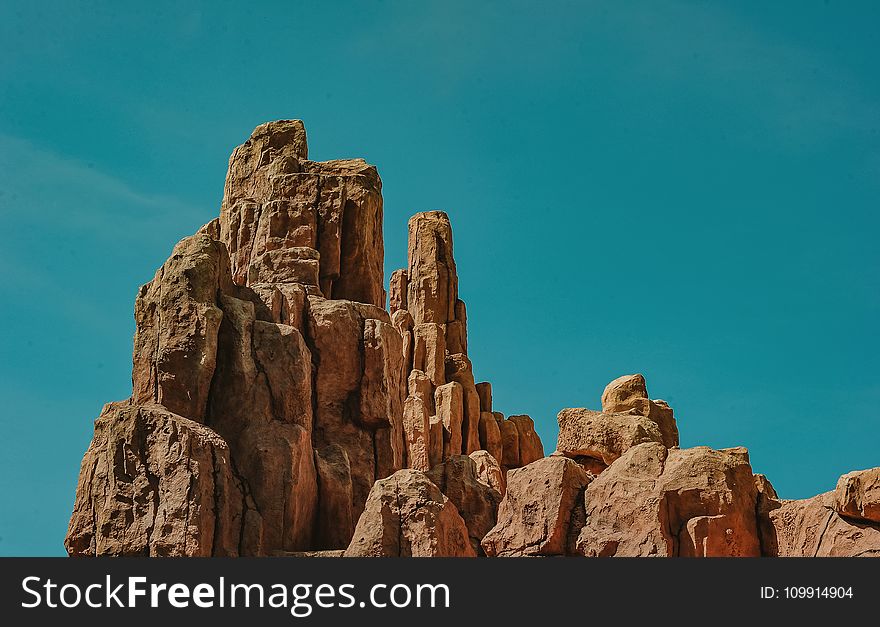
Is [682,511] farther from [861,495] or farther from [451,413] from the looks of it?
[451,413]

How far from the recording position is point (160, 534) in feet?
124

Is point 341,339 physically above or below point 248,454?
above

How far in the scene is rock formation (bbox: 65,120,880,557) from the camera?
110ft

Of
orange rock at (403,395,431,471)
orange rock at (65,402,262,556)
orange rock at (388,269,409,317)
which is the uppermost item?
orange rock at (388,269,409,317)

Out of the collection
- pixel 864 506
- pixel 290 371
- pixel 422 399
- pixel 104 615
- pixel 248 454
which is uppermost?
pixel 422 399

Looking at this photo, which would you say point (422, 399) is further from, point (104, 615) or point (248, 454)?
point (104, 615)

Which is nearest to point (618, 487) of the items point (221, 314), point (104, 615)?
point (104, 615)

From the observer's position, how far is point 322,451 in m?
45.5

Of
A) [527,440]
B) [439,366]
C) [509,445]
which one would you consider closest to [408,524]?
[509,445]

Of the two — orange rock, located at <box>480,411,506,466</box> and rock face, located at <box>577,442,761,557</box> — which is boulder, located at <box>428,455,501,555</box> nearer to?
rock face, located at <box>577,442,761,557</box>

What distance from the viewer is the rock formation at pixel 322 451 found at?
33.5 m

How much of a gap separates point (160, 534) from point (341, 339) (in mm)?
11673

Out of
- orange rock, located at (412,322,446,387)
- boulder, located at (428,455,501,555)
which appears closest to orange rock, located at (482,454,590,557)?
boulder, located at (428,455,501,555)

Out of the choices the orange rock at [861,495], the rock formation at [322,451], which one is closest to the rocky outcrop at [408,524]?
the rock formation at [322,451]
